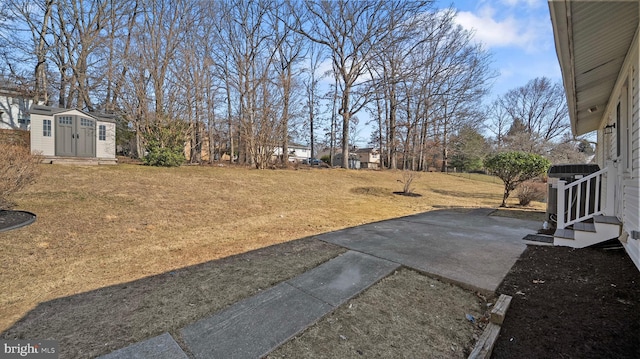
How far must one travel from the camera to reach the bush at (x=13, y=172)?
4529 mm

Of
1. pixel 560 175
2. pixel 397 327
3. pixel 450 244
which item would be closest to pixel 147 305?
pixel 397 327

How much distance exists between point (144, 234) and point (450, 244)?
213 inches

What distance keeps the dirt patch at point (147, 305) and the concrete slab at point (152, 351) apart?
0.08 meters

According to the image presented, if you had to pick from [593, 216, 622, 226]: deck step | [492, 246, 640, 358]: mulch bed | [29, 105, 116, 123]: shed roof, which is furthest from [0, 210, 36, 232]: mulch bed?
[29, 105, 116, 123]: shed roof

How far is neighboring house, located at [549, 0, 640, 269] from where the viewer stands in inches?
104

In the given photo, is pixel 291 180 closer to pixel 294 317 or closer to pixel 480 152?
pixel 294 317

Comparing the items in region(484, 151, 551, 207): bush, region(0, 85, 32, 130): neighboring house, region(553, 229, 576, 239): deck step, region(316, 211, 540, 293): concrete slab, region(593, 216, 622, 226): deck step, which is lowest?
region(316, 211, 540, 293): concrete slab

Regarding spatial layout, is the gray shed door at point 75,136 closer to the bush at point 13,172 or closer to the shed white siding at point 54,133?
the shed white siding at point 54,133

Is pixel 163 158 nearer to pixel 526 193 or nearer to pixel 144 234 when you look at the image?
pixel 144 234

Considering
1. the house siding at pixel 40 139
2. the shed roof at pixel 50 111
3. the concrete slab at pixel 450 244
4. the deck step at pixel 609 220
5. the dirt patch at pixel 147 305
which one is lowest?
the dirt patch at pixel 147 305

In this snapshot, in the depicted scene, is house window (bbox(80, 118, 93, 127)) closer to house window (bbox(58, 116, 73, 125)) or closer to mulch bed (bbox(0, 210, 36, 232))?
house window (bbox(58, 116, 73, 125))

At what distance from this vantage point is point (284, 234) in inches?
204

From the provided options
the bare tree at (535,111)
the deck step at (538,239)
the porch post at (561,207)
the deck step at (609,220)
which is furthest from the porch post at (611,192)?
the bare tree at (535,111)

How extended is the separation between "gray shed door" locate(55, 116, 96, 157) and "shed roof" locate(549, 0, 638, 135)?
17.3 metres
